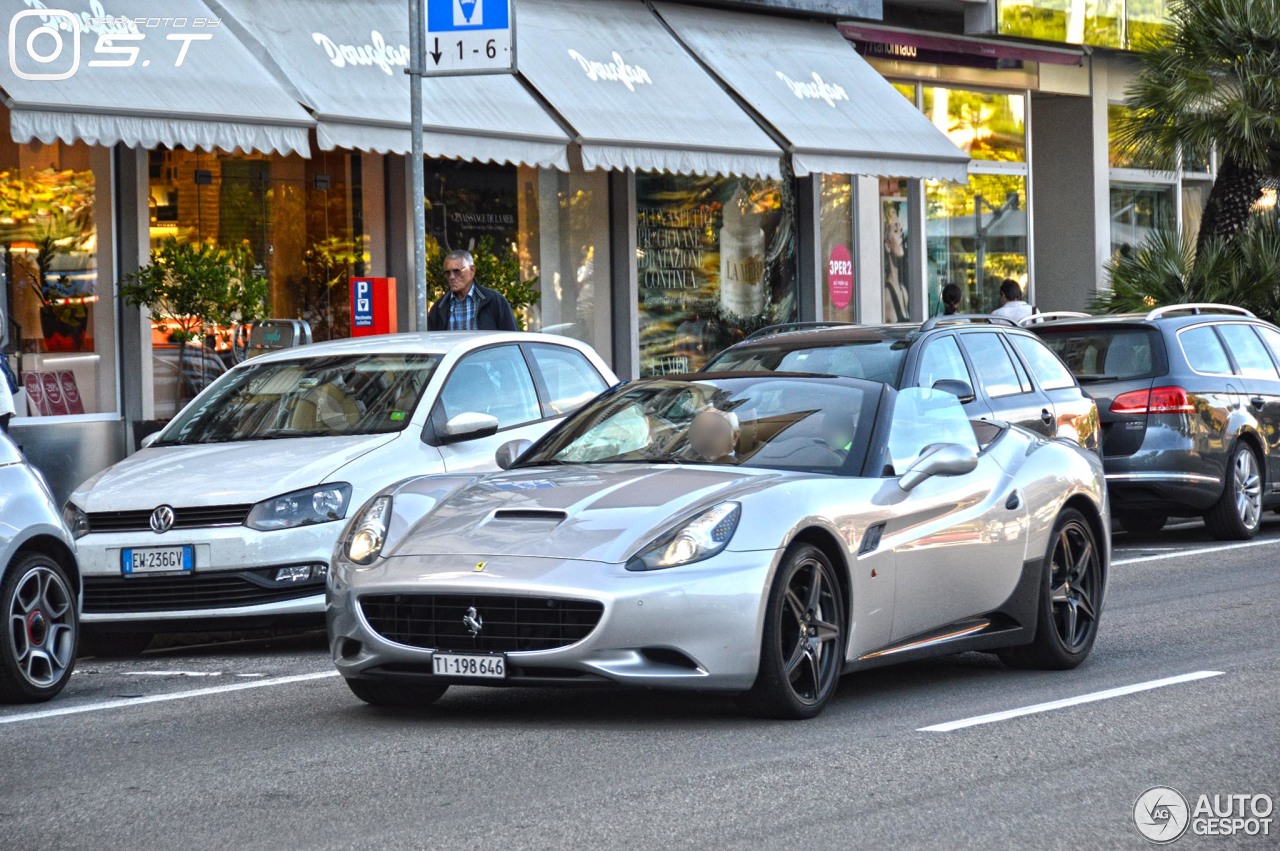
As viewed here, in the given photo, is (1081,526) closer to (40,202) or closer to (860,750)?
(860,750)

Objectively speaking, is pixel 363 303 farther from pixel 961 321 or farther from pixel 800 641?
pixel 800 641

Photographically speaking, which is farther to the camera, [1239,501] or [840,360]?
[1239,501]

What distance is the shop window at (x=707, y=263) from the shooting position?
22.9 m

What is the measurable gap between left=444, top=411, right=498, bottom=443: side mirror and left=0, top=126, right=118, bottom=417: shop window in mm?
6680

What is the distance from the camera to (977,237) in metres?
28.5

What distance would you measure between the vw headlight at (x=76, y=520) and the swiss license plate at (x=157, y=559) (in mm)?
316

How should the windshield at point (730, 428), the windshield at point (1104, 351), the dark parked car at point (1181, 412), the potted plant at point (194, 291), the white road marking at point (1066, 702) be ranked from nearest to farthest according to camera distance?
the white road marking at point (1066, 702)
the windshield at point (730, 428)
the dark parked car at point (1181, 412)
the windshield at point (1104, 351)
the potted plant at point (194, 291)

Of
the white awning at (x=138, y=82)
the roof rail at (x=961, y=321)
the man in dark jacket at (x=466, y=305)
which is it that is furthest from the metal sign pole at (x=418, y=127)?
the roof rail at (x=961, y=321)

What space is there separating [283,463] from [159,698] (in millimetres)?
1972

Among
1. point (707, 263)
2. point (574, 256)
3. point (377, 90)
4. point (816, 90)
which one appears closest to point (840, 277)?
point (707, 263)

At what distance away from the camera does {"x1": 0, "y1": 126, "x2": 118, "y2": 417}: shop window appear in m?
16.5

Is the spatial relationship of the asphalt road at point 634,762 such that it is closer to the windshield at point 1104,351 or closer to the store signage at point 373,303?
the windshield at point 1104,351

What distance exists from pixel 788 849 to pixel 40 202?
509 inches

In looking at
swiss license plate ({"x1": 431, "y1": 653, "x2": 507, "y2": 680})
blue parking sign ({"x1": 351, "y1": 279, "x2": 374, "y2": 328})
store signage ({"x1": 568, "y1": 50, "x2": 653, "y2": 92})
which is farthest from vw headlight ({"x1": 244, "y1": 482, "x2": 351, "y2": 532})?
store signage ({"x1": 568, "y1": 50, "x2": 653, "y2": 92})
